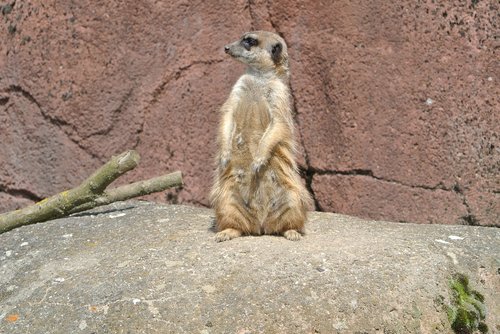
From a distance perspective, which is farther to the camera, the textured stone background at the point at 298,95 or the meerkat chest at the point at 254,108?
the textured stone background at the point at 298,95

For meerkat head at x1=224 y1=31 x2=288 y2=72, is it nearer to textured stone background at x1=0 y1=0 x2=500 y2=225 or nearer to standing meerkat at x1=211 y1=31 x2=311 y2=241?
standing meerkat at x1=211 y1=31 x2=311 y2=241

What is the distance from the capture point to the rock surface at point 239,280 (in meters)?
3.27

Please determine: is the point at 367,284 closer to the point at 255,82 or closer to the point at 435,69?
the point at 255,82

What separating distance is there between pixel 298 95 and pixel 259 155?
2.99ft

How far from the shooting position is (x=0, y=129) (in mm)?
5086

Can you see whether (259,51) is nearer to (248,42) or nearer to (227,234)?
(248,42)

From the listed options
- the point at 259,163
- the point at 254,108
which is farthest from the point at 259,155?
the point at 254,108

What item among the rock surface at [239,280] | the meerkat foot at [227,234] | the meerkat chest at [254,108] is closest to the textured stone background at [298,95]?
the rock surface at [239,280]

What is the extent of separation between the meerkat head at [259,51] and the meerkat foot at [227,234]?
33.9 inches

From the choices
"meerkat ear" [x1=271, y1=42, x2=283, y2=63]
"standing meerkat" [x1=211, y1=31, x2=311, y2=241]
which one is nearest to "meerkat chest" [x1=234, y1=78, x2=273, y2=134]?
"standing meerkat" [x1=211, y1=31, x2=311, y2=241]

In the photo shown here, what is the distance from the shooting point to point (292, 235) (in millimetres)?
3973

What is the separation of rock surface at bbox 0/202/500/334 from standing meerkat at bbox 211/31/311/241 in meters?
0.13

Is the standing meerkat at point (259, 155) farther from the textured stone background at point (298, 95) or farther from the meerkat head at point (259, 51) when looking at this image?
the textured stone background at point (298, 95)

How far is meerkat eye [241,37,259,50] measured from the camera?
4203mm
